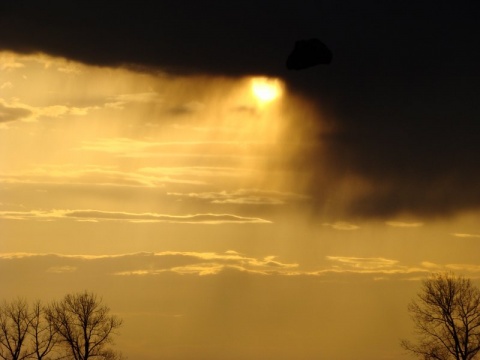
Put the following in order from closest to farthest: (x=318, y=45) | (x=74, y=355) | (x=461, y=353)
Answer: (x=318, y=45)
(x=461, y=353)
(x=74, y=355)

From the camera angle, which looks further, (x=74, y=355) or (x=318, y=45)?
(x=74, y=355)

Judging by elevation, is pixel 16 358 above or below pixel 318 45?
below

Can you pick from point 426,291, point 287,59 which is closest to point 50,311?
point 426,291

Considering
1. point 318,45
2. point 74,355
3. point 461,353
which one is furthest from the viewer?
point 74,355

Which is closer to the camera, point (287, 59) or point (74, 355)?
point (287, 59)

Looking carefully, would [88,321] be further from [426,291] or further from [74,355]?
[426,291]

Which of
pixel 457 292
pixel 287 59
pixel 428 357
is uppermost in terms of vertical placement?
pixel 287 59

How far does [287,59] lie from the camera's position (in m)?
57.3

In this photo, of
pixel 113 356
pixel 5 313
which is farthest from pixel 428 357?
pixel 5 313

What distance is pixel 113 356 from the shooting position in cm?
8631

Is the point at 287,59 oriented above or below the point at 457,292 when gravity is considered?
above

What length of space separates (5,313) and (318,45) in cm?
4662

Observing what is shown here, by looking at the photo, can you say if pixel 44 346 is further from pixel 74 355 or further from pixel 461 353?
pixel 461 353

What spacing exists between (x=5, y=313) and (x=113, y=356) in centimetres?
1155
